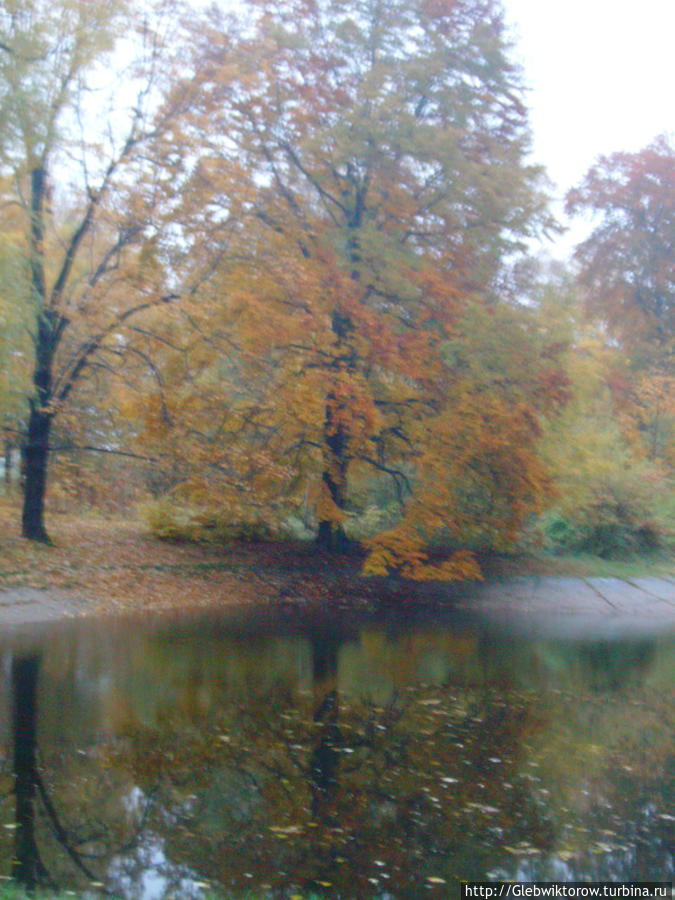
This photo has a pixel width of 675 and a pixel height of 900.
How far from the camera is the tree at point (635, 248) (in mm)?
36781

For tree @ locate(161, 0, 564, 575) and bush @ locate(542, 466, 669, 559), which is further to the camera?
bush @ locate(542, 466, 669, 559)

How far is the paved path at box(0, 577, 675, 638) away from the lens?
1817 cm

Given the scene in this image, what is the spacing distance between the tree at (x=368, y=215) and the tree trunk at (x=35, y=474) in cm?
459

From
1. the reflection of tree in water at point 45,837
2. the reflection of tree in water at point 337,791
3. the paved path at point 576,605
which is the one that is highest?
the reflection of tree in water at point 45,837

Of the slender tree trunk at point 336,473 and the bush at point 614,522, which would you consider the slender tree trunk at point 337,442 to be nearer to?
the slender tree trunk at point 336,473

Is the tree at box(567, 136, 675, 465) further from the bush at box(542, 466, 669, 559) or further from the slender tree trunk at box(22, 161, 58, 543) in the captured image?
the slender tree trunk at box(22, 161, 58, 543)

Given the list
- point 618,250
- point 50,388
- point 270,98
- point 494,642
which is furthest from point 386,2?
point 618,250

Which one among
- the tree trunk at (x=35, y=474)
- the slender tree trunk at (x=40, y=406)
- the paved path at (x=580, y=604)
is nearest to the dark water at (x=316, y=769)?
the tree trunk at (x=35, y=474)

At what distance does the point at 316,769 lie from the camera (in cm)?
727

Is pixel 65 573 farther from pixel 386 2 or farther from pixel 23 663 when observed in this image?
pixel 386 2

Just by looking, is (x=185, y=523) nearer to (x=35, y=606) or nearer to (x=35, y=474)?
(x=35, y=474)

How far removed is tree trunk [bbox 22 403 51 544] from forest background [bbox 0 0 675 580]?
0.05 metres

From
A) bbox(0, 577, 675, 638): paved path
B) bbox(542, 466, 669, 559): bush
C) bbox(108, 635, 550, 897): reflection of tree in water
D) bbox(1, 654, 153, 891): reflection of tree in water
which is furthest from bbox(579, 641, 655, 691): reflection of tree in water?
bbox(542, 466, 669, 559): bush

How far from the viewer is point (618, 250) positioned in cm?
3775
